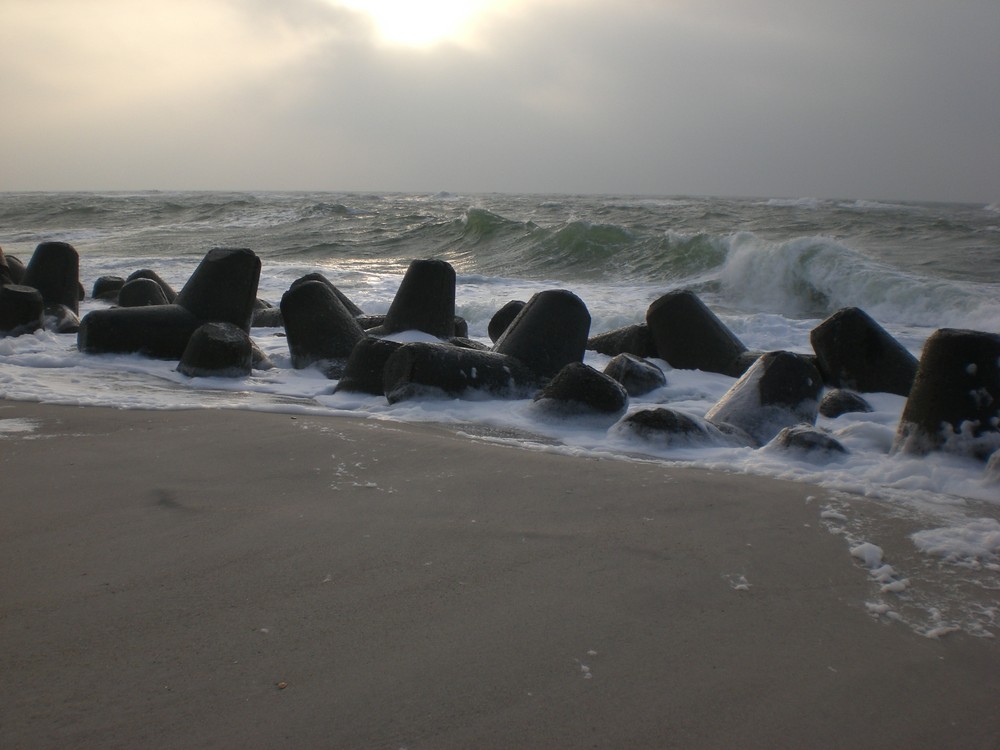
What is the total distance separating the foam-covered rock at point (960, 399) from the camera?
11.8 ft

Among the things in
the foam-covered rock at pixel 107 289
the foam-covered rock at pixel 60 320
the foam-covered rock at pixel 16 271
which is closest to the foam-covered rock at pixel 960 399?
the foam-covered rock at pixel 60 320

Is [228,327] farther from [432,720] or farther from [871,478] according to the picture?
[432,720]

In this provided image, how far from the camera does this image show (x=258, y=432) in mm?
3738

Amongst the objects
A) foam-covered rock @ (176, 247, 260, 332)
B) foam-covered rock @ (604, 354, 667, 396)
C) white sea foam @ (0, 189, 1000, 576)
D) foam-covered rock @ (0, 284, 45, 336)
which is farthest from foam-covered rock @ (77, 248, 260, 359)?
foam-covered rock @ (604, 354, 667, 396)

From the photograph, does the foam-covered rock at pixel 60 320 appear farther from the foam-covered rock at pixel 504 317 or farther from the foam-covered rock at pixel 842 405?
the foam-covered rock at pixel 842 405

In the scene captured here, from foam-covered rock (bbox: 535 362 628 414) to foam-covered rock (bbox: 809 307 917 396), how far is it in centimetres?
165

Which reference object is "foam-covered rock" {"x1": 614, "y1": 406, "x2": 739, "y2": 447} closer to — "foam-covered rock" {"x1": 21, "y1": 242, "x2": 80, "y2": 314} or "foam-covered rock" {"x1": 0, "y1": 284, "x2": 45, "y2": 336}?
"foam-covered rock" {"x1": 0, "y1": 284, "x2": 45, "y2": 336}

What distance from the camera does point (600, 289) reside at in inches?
551

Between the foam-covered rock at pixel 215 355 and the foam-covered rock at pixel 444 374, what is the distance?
113cm

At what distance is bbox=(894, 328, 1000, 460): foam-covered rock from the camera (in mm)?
3592

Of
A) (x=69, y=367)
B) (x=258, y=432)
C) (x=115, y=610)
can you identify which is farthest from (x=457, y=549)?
(x=69, y=367)

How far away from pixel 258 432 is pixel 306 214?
27374mm

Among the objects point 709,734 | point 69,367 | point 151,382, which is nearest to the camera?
point 709,734

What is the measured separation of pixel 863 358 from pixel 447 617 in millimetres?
3957
